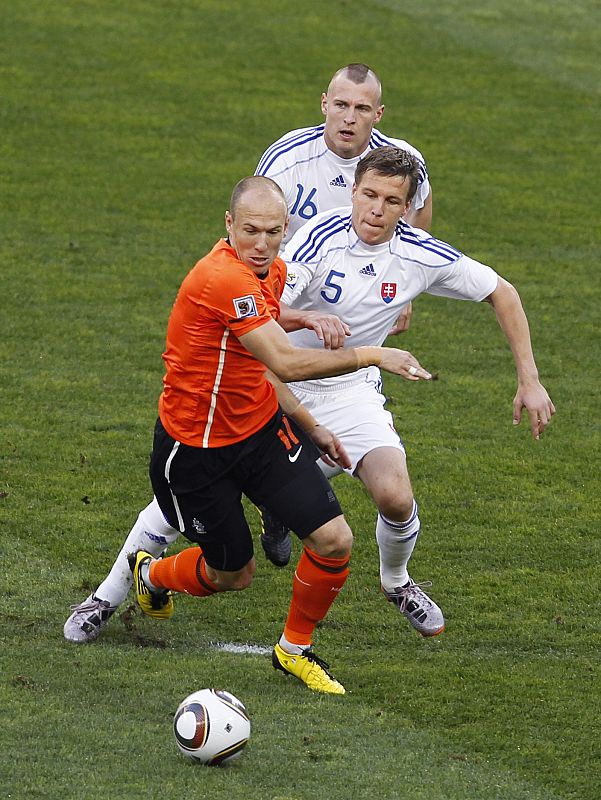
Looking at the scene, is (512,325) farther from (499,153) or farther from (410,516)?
(499,153)

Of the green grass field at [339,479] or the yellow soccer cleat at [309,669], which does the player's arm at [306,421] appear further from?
the green grass field at [339,479]

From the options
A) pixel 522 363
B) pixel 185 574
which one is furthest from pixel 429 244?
pixel 185 574

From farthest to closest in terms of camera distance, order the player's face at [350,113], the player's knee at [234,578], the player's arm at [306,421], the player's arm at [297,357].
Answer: the player's face at [350,113] < the player's knee at [234,578] < the player's arm at [306,421] < the player's arm at [297,357]

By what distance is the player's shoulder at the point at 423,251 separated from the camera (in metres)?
6.44

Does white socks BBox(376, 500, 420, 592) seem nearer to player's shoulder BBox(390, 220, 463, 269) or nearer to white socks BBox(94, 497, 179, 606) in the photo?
white socks BBox(94, 497, 179, 606)

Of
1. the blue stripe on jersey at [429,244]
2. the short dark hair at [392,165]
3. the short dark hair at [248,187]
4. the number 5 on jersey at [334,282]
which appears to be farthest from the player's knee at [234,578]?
the short dark hair at [392,165]

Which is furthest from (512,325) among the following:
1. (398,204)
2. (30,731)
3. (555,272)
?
(555,272)

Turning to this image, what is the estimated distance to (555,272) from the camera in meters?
12.2

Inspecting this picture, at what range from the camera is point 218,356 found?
18.3ft

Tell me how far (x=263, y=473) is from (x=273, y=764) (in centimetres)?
122

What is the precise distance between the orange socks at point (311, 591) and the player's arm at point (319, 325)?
88cm

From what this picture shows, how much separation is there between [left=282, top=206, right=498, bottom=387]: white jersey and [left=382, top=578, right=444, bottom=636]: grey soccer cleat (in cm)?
121

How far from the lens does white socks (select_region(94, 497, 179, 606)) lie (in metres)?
6.36

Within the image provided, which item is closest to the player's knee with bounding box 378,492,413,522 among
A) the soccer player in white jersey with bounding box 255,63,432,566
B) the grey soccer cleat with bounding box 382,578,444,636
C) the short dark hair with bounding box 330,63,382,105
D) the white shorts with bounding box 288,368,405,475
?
the white shorts with bounding box 288,368,405,475
